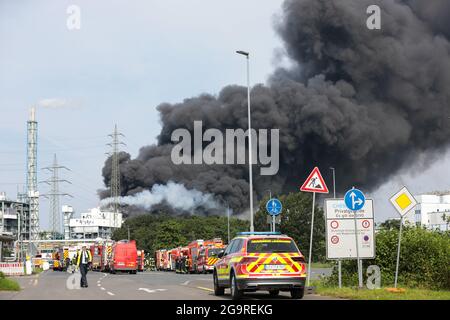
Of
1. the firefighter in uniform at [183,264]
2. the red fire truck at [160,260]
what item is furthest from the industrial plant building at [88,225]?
the firefighter in uniform at [183,264]

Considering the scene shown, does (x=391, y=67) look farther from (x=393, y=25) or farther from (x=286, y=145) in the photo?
(x=286, y=145)

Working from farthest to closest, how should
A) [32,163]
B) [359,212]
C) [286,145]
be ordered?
[32,163] → [286,145] → [359,212]

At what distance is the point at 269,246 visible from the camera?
57.9 ft

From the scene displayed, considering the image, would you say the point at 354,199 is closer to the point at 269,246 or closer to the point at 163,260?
the point at 269,246

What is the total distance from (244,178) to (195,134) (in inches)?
367

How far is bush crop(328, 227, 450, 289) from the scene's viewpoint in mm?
21125

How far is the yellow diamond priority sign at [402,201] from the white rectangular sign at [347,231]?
1.52 meters

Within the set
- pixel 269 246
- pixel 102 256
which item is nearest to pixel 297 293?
pixel 269 246

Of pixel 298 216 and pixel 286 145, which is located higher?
pixel 286 145

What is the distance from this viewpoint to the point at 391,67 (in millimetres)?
93000

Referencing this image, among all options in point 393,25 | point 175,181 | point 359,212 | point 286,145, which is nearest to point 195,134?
point 175,181

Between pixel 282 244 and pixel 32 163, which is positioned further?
pixel 32 163
